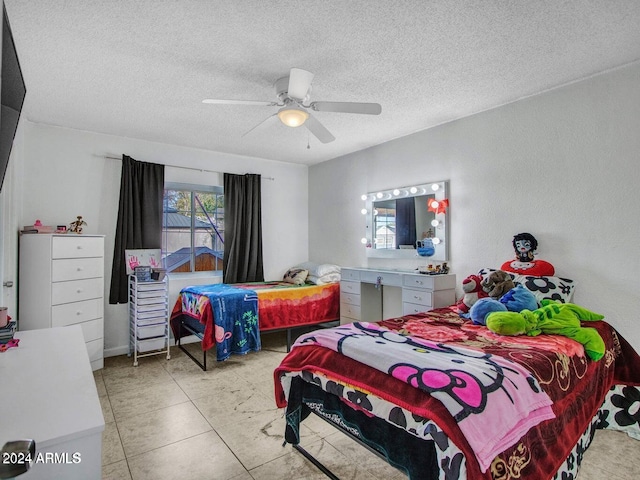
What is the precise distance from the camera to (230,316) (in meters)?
3.70

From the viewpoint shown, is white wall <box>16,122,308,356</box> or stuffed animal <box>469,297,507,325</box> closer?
stuffed animal <box>469,297,507,325</box>

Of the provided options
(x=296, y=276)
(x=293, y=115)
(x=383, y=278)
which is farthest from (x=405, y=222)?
(x=293, y=115)

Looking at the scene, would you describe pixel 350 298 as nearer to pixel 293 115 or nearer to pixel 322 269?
pixel 322 269

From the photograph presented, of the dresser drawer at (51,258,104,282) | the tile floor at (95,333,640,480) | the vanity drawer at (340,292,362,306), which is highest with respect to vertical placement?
the dresser drawer at (51,258,104,282)

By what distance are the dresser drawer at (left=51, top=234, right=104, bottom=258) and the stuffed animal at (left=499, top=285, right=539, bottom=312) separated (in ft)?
12.3

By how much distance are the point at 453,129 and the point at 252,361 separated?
3.24 m

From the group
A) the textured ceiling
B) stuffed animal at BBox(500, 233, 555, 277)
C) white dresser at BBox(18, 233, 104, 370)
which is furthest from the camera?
white dresser at BBox(18, 233, 104, 370)

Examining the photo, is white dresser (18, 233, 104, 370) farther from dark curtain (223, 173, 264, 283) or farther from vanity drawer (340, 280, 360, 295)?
vanity drawer (340, 280, 360, 295)

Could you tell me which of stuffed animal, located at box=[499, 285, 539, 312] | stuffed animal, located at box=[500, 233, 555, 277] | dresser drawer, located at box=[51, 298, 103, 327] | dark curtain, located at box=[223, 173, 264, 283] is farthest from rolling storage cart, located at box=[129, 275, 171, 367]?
stuffed animal, located at box=[500, 233, 555, 277]

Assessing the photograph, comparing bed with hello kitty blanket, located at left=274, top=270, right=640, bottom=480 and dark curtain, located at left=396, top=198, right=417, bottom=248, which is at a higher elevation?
dark curtain, located at left=396, top=198, right=417, bottom=248

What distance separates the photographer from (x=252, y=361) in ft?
12.6

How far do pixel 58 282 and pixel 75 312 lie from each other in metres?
0.33

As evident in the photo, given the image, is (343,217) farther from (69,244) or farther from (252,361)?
(69,244)

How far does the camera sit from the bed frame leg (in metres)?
1.95
